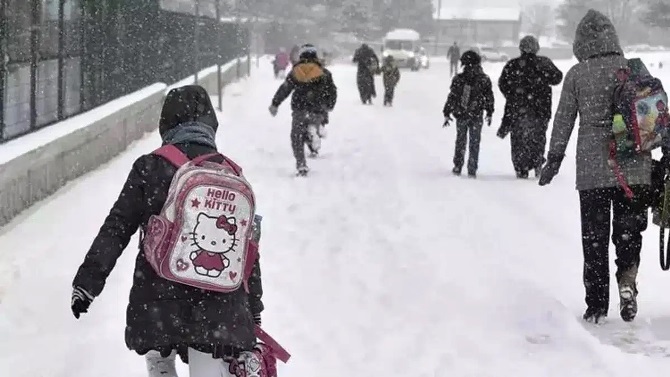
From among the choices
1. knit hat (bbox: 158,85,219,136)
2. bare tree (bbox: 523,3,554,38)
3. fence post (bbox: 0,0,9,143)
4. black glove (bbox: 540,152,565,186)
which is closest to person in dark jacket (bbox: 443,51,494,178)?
fence post (bbox: 0,0,9,143)

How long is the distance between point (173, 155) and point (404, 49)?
201 feet

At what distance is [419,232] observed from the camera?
9.72 metres

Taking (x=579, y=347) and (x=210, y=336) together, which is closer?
(x=210, y=336)

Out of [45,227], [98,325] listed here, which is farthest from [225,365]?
[45,227]

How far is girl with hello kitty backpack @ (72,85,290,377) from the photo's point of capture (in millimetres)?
3473

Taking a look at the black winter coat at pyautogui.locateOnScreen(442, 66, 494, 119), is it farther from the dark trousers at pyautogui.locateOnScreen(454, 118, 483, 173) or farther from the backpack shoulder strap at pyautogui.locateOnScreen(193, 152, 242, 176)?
the backpack shoulder strap at pyautogui.locateOnScreen(193, 152, 242, 176)

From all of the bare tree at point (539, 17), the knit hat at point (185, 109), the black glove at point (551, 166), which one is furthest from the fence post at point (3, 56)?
the bare tree at point (539, 17)

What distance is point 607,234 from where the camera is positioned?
6383 mm

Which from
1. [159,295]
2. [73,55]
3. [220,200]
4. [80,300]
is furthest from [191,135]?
[73,55]

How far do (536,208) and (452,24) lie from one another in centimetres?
11003

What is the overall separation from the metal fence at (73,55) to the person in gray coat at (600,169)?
501 cm

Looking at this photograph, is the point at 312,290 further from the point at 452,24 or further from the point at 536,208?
the point at 452,24

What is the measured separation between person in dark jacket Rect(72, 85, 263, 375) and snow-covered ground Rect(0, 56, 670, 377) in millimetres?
2052

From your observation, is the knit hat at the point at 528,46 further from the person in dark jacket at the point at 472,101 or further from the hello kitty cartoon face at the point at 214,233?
the hello kitty cartoon face at the point at 214,233
